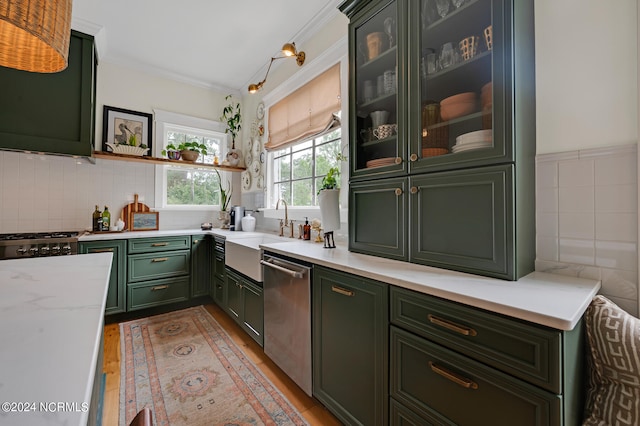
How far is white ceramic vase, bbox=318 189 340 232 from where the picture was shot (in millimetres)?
2059

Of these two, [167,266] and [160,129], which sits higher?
[160,129]

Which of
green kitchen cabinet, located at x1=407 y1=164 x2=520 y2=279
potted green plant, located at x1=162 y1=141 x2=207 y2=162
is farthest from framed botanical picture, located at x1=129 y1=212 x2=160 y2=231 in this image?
green kitchen cabinet, located at x1=407 y1=164 x2=520 y2=279

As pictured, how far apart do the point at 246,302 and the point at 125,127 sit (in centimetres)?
263

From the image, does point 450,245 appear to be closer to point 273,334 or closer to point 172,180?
point 273,334

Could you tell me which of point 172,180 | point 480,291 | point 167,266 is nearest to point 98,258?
point 167,266

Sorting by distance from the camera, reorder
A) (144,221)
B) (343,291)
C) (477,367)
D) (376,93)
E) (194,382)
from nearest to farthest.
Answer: (477,367) → (343,291) → (376,93) → (194,382) → (144,221)

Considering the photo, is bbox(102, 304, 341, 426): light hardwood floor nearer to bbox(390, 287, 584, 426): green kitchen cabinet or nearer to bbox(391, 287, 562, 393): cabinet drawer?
bbox(390, 287, 584, 426): green kitchen cabinet

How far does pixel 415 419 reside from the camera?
1.16 m

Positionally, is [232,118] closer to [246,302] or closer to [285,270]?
[246,302]

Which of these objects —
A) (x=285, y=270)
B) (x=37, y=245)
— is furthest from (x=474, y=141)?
(x=37, y=245)

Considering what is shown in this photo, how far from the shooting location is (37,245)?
8.20 feet

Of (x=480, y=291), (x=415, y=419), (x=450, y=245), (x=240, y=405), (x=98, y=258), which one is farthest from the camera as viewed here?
(x=240, y=405)

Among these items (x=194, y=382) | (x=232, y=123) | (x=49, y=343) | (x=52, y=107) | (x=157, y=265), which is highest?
(x=232, y=123)

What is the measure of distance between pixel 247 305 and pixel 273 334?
493 mm
